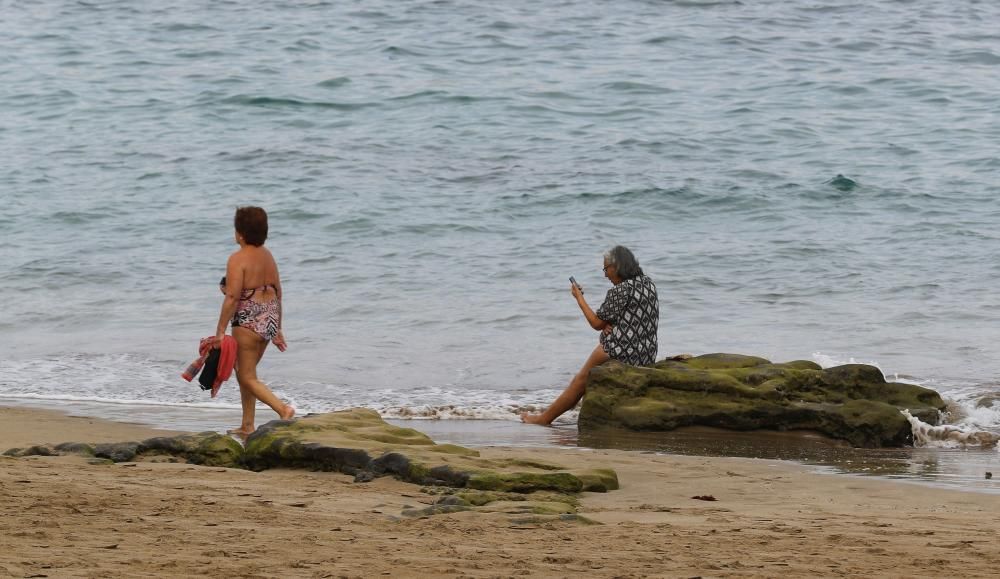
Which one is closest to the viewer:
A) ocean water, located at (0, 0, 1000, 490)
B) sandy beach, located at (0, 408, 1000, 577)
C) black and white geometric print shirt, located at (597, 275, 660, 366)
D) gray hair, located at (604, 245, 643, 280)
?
sandy beach, located at (0, 408, 1000, 577)

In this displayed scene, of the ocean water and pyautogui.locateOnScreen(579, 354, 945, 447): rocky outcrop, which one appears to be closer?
pyautogui.locateOnScreen(579, 354, 945, 447): rocky outcrop

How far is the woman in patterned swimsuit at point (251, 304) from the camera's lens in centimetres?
795

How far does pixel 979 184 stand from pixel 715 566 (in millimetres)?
14501

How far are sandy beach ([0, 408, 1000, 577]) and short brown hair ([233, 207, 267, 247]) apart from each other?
6.88 ft

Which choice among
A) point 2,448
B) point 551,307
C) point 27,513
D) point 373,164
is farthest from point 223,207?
point 27,513

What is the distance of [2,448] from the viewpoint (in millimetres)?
6938

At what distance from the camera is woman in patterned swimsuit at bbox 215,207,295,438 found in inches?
313

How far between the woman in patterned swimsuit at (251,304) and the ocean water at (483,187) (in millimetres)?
1444

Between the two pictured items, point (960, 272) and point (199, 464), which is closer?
point (199, 464)

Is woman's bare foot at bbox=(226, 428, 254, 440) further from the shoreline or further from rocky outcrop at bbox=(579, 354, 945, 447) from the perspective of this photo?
A: rocky outcrop at bbox=(579, 354, 945, 447)

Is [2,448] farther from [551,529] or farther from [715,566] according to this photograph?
[715,566]

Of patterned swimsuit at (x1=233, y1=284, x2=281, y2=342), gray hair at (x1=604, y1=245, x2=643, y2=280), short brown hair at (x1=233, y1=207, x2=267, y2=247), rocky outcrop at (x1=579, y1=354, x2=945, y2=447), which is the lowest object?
rocky outcrop at (x1=579, y1=354, x2=945, y2=447)

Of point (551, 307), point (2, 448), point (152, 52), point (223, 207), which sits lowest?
point (2, 448)

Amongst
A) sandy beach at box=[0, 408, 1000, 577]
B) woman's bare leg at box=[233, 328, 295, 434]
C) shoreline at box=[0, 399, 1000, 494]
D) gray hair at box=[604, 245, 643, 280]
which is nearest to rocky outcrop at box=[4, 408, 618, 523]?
sandy beach at box=[0, 408, 1000, 577]
